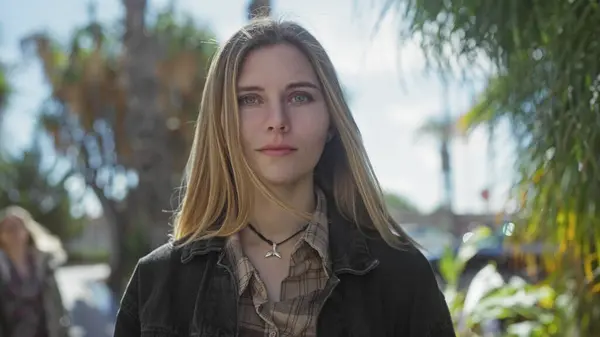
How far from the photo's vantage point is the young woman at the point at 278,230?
154 cm

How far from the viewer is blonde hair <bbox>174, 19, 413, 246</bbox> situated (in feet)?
5.33

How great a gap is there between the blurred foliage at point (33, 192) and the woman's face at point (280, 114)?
32.2m

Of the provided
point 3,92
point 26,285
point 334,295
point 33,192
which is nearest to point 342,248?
point 334,295

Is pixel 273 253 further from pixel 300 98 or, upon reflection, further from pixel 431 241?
pixel 431 241

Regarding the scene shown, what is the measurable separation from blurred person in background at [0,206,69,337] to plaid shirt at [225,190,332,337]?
4.12 metres

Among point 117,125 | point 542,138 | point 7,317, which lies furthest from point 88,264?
point 542,138

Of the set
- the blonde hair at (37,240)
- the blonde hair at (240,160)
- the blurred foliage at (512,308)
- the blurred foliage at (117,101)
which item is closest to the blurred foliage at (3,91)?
the blurred foliage at (117,101)

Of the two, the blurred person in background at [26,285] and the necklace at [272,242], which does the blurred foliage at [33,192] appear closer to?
the blurred person in background at [26,285]

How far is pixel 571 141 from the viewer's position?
242cm

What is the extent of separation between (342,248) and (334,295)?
0.10m

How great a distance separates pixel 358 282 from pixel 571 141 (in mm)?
1125

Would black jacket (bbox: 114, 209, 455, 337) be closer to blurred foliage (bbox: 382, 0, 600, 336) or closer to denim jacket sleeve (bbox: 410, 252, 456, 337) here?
denim jacket sleeve (bbox: 410, 252, 456, 337)

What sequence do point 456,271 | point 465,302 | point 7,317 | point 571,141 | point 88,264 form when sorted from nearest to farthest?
point 571,141
point 465,302
point 456,271
point 7,317
point 88,264

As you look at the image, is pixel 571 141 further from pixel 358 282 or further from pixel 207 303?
pixel 207 303
